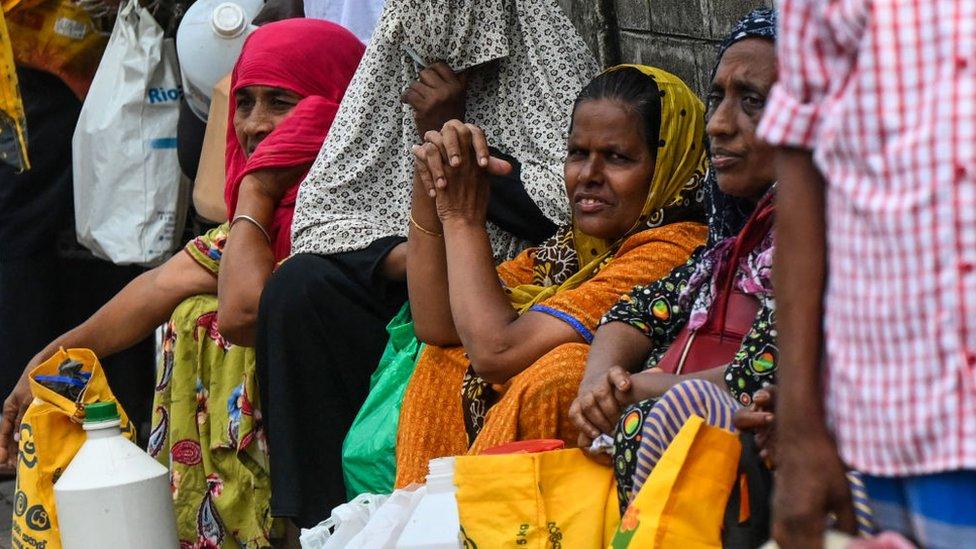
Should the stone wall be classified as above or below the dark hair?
below

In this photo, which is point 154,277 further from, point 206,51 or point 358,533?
point 358,533

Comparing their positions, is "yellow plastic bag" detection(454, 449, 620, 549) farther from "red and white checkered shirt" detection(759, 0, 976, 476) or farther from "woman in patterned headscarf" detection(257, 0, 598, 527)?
"woman in patterned headscarf" detection(257, 0, 598, 527)

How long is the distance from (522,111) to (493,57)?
0.16 meters

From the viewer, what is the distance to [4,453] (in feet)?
14.1

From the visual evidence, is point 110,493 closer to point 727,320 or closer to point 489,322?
point 489,322

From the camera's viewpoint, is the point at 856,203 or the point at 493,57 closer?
the point at 856,203

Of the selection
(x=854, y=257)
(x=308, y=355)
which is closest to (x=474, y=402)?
(x=308, y=355)

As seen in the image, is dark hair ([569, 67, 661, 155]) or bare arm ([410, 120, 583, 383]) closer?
bare arm ([410, 120, 583, 383])

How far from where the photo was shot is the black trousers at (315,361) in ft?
12.8

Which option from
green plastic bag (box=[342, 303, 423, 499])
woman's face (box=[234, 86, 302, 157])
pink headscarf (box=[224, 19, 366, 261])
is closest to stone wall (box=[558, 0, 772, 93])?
pink headscarf (box=[224, 19, 366, 261])

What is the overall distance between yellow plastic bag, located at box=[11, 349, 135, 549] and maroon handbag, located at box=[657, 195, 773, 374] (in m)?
1.71

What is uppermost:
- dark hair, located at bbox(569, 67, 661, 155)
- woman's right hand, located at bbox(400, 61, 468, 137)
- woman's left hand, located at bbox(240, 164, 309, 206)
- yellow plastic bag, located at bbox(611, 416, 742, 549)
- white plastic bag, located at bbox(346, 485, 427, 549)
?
dark hair, located at bbox(569, 67, 661, 155)

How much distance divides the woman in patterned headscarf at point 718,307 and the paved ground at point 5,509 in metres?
2.81

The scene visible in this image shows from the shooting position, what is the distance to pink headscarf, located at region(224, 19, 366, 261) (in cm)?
441
